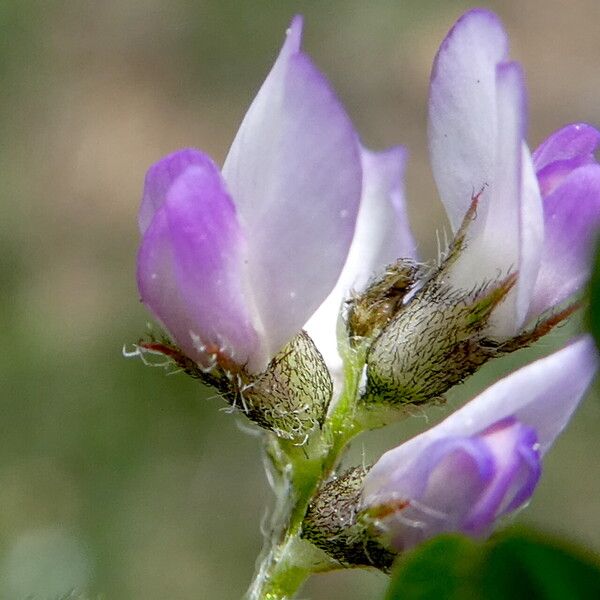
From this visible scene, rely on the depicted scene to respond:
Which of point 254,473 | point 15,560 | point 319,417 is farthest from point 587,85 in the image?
point 319,417

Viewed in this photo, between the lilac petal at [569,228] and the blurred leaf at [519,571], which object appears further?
the lilac petal at [569,228]

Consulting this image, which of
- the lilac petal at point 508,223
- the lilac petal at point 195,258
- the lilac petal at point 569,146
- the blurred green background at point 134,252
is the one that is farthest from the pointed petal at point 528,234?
the blurred green background at point 134,252

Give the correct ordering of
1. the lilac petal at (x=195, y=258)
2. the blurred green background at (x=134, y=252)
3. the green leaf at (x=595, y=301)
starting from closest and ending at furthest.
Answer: the green leaf at (x=595, y=301) < the lilac petal at (x=195, y=258) < the blurred green background at (x=134, y=252)

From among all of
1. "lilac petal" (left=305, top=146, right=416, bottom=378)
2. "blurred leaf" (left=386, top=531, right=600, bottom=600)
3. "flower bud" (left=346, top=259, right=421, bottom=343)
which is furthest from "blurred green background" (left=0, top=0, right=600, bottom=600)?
"blurred leaf" (left=386, top=531, right=600, bottom=600)

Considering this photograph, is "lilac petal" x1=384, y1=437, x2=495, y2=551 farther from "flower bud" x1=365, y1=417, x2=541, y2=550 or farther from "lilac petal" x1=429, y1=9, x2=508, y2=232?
"lilac petal" x1=429, y1=9, x2=508, y2=232

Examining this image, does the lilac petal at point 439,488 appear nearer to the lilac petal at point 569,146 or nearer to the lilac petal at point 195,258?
the lilac petal at point 195,258

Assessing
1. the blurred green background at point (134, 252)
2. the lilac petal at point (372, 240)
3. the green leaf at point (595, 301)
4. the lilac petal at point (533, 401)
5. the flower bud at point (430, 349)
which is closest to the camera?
the green leaf at point (595, 301)

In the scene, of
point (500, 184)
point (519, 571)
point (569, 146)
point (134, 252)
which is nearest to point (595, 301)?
point (519, 571)

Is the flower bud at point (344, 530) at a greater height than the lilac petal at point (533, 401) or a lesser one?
lesser
